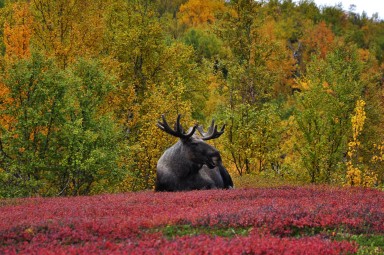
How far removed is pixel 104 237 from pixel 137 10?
27.2 meters

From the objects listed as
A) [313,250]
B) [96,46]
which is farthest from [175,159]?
[96,46]

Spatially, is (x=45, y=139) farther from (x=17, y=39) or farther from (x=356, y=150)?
(x=356, y=150)

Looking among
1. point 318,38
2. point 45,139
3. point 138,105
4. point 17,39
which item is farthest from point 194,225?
point 318,38

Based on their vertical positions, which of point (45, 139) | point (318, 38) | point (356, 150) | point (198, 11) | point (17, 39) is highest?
point (198, 11)

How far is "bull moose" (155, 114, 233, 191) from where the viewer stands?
1716 cm

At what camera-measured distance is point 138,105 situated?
30.0 m

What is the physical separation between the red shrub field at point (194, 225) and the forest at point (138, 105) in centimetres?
552

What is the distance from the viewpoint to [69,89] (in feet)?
66.8

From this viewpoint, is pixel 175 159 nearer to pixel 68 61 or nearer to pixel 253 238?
pixel 253 238

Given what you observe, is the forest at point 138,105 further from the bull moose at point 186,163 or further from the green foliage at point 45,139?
the bull moose at point 186,163

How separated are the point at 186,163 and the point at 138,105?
13.1 meters

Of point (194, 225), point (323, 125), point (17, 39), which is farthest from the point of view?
point (17, 39)

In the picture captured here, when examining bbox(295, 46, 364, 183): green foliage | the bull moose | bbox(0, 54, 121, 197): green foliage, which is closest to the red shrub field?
the bull moose

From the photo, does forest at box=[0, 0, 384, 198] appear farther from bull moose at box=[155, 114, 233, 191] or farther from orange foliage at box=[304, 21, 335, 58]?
orange foliage at box=[304, 21, 335, 58]
